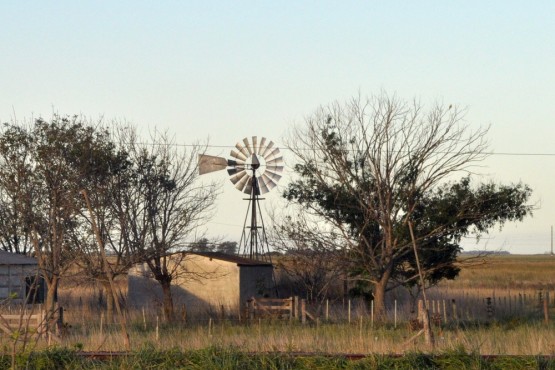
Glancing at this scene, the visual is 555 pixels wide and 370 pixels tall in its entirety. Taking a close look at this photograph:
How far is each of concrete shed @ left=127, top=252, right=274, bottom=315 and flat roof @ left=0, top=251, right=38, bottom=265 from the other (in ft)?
17.9

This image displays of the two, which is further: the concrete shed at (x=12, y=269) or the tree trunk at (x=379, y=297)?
the concrete shed at (x=12, y=269)

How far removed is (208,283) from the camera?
159 ft

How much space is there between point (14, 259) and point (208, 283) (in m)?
9.79

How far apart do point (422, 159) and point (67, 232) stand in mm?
14723

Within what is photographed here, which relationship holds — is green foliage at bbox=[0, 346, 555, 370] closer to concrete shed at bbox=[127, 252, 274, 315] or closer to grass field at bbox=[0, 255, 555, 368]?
grass field at bbox=[0, 255, 555, 368]

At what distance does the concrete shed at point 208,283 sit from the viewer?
47.6m

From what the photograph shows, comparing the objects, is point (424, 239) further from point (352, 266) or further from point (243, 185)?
point (243, 185)

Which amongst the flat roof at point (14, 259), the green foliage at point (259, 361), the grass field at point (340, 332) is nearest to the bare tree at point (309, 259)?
the grass field at point (340, 332)

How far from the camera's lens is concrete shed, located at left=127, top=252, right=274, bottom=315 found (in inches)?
1875

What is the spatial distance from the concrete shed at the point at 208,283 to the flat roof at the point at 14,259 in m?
5.46

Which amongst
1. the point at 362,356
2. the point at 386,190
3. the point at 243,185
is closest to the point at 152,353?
the point at 362,356

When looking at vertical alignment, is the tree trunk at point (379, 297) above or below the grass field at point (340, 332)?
above

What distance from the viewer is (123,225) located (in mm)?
40062

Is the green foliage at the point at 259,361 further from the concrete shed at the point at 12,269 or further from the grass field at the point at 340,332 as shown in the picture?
the concrete shed at the point at 12,269
